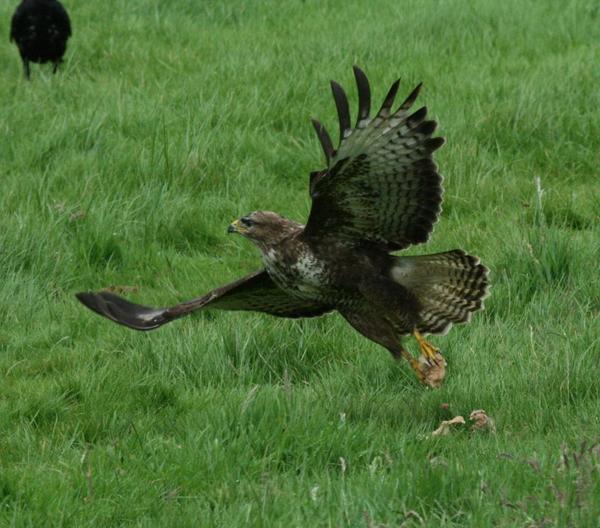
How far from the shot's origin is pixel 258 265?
23.1ft

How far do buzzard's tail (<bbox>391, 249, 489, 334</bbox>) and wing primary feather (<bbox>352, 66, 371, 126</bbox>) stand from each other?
3.03ft

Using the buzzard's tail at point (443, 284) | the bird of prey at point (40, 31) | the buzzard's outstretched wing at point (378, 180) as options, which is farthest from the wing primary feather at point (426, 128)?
the bird of prey at point (40, 31)

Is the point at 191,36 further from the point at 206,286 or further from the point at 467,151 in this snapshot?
the point at 206,286

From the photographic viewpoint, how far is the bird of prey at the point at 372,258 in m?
5.00

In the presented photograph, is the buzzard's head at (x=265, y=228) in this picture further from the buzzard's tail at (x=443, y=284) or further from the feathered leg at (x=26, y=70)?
the feathered leg at (x=26, y=70)

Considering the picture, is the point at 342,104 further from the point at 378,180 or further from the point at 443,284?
the point at 443,284

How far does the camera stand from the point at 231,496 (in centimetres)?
429

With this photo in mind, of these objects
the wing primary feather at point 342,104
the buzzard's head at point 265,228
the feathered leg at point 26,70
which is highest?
the wing primary feather at point 342,104

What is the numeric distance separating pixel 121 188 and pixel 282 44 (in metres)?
2.75

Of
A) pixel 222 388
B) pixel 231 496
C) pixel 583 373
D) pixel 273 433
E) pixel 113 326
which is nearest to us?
pixel 231 496

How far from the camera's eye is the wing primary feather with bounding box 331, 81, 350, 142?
15.1 ft

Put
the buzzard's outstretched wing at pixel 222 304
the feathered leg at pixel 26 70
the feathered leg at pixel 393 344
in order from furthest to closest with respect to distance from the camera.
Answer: the feathered leg at pixel 26 70, the buzzard's outstretched wing at pixel 222 304, the feathered leg at pixel 393 344

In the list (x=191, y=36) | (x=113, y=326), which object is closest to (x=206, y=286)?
(x=113, y=326)

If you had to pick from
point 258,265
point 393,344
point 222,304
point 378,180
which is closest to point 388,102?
point 378,180
